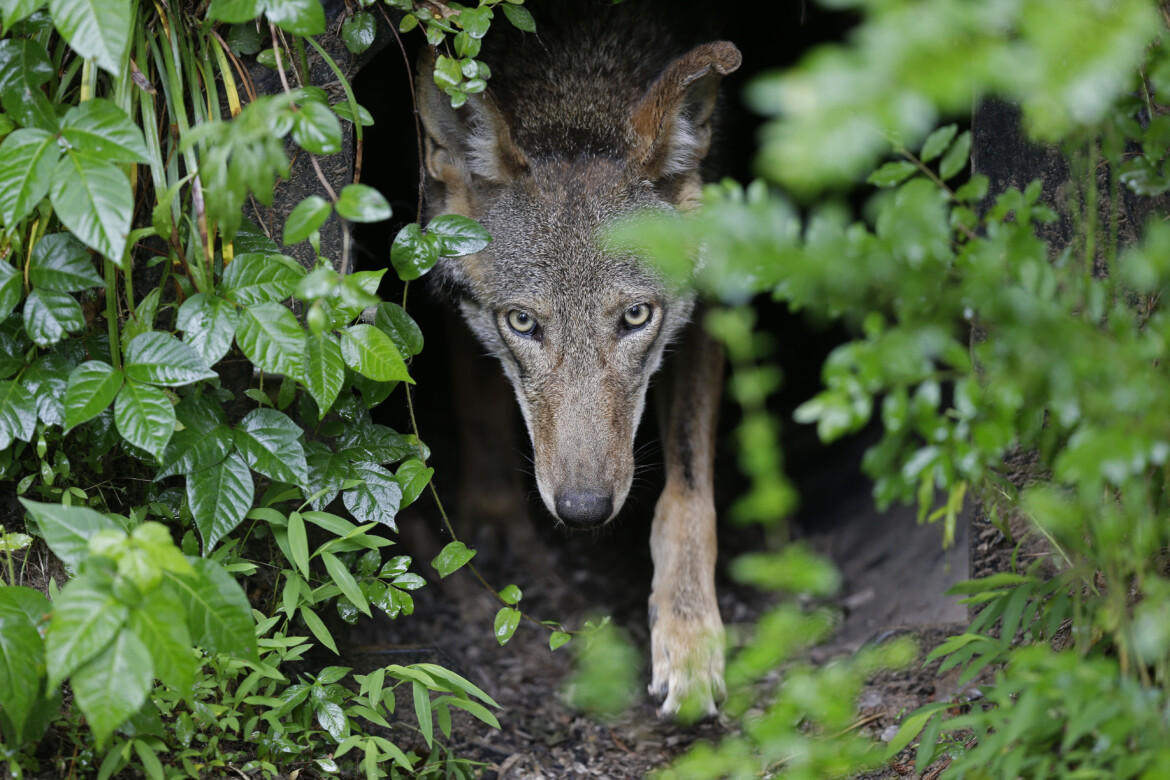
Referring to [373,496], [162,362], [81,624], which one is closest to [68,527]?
[81,624]

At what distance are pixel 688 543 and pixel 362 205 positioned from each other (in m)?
2.21

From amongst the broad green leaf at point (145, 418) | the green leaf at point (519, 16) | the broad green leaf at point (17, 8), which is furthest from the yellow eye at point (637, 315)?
the broad green leaf at point (17, 8)

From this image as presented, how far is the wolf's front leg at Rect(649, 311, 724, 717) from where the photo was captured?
10.8 feet

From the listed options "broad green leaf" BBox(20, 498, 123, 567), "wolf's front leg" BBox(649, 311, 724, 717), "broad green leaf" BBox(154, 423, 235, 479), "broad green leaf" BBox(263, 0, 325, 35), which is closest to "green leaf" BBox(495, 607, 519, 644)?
"wolf's front leg" BBox(649, 311, 724, 717)

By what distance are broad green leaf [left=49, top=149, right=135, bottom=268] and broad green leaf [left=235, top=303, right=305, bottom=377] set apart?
13.4 inches

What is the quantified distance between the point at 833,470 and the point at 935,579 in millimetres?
1384

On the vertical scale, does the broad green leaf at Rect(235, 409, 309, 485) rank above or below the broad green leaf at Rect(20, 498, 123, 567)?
below

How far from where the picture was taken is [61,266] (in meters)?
2.28

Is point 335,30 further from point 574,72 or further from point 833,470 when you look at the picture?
point 833,470

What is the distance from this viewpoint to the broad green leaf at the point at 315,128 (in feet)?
6.36

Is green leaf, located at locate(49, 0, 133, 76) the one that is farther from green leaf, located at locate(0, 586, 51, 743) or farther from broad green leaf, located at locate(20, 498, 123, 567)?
green leaf, located at locate(0, 586, 51, 743)

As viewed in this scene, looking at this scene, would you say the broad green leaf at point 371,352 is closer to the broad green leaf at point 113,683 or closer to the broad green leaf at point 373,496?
the broad green leaf at point 373,496

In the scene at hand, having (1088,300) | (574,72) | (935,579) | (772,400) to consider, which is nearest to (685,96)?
(574,72)

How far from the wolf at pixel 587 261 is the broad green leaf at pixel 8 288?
1570mm
